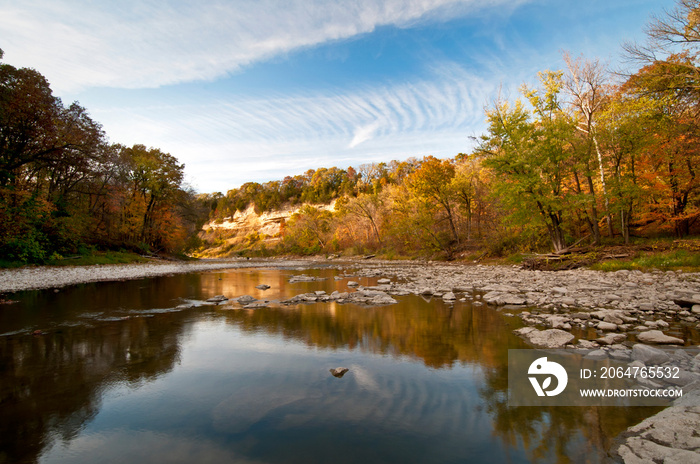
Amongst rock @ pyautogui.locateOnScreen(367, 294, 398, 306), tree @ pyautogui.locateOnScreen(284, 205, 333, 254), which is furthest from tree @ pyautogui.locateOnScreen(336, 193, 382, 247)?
rock @ pyautogui.locateOnScreen(367, 294, 398, 306)

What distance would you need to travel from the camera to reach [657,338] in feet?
17.3

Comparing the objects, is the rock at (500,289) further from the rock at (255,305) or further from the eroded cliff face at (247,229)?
the eroded cliff face at (247,229)

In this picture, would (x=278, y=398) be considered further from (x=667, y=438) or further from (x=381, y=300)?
(x=381, y=300)

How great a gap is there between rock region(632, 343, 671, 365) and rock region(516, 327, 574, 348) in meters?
0.96

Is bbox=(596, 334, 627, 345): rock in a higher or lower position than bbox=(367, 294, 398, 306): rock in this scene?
higher

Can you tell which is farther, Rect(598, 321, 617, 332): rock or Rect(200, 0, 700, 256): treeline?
Rect(200, 0, 700, 256): treeline

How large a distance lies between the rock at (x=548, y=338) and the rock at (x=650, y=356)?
37.8 inches

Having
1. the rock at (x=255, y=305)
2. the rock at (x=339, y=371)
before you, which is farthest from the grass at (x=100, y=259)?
the rock at (x=339, y=371)

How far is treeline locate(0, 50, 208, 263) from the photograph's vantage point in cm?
1720

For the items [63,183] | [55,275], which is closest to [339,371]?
[55,275]

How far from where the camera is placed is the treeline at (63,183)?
17203mm

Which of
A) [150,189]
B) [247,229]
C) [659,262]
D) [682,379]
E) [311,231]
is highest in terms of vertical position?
[150,189]

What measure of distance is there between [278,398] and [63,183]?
102ft
